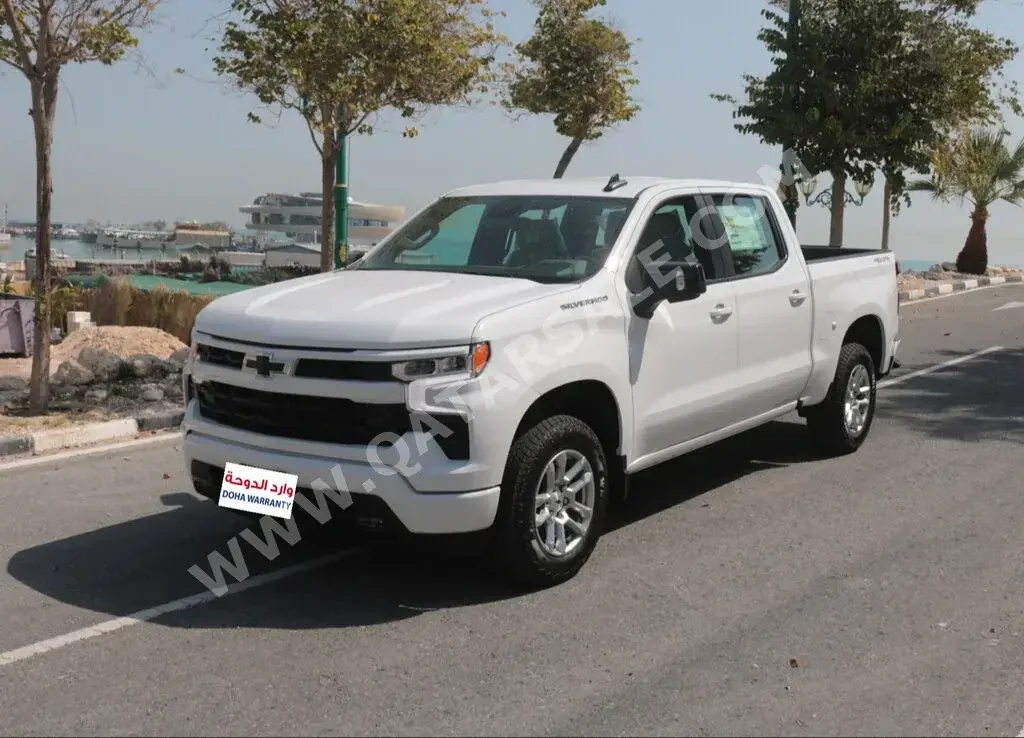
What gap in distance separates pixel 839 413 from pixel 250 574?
4.10 m

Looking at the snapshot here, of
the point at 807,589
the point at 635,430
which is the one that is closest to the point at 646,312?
the point at 635,430

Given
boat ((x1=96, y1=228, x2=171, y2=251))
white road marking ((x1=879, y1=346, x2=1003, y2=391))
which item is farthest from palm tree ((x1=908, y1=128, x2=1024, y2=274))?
boat ((x1=96, y1=228, x2=171, y2=251))

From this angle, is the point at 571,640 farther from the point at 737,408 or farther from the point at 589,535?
the point at 737,408

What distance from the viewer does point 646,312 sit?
5457 mm

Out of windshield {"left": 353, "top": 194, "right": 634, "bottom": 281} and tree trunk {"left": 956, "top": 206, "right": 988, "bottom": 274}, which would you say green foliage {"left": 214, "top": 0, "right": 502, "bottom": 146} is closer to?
windshield {"left": 353, "top": 194, "right": 634, "bottom": 281}

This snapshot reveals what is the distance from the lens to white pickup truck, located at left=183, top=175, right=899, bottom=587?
460cm

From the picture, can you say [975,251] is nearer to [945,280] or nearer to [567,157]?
[945,280]

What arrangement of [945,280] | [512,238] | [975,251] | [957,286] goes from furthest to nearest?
[975,251]
[945,280]
[957,286]
[512,238]

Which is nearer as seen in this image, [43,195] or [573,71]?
[43,195]

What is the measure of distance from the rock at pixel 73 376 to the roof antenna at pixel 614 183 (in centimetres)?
669

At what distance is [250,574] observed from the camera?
5.34 meters

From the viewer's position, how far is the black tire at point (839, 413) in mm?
7438

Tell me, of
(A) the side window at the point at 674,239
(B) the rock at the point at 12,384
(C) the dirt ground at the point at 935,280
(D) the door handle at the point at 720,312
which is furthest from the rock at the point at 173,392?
(C) the dirt ground at the point at 935,280

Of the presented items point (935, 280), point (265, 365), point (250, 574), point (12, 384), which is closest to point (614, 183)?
point (265, 365)
